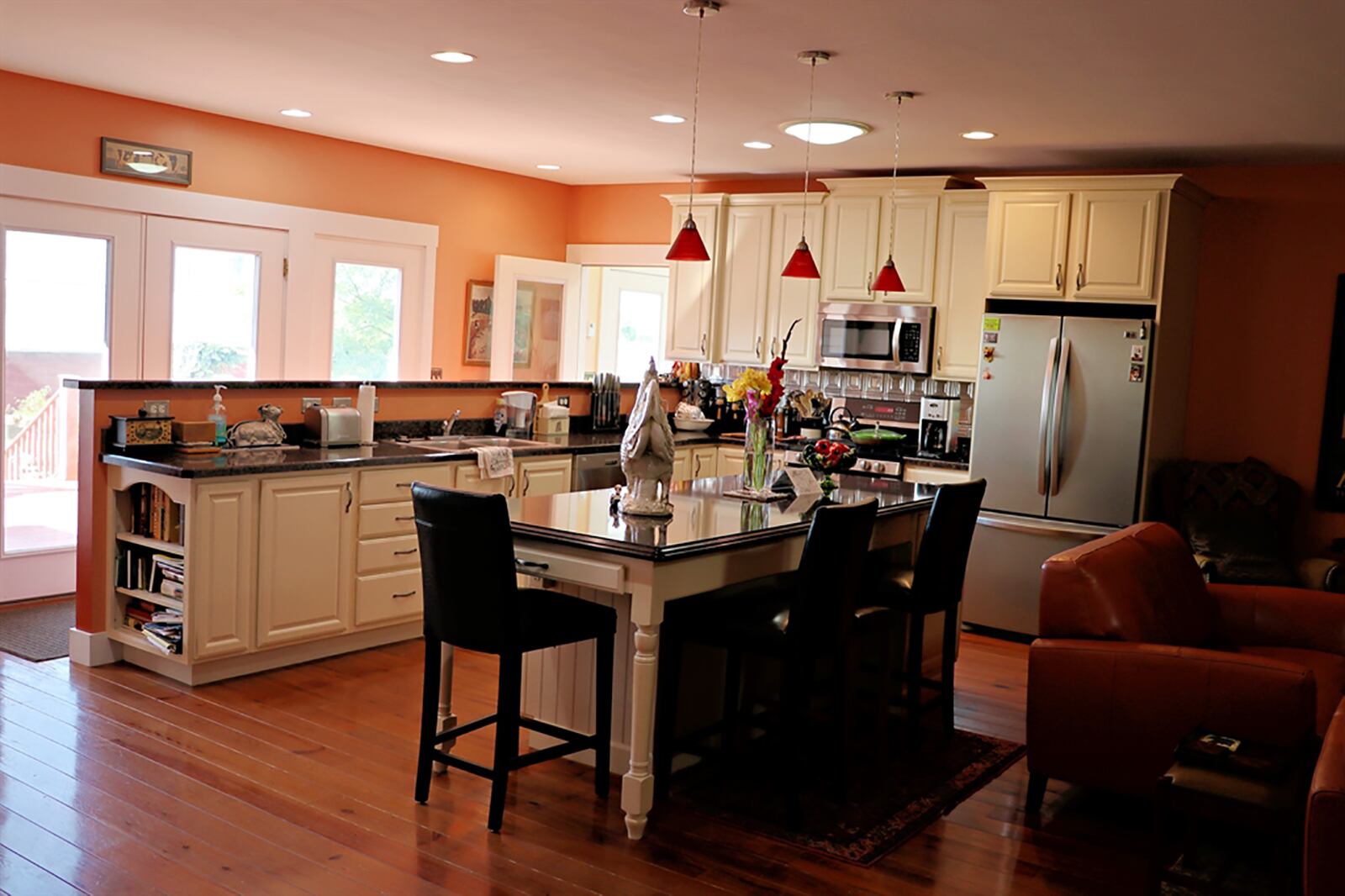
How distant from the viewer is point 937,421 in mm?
6992

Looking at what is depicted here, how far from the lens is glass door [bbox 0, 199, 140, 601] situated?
5.74 m

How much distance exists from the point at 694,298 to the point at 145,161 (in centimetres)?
330

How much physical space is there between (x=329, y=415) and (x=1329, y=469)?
4920 mm

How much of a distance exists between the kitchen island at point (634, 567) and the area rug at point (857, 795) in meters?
0.32

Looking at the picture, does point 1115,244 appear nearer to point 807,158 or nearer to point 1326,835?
point 807,158

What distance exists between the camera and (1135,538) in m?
4.16

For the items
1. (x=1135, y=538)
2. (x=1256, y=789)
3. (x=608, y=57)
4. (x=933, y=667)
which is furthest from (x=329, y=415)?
(x=1256, y=789)

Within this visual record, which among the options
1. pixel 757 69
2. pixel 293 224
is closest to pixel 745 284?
pixel 293 224

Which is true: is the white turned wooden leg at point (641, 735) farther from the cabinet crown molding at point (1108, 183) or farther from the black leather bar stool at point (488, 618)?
the cabinet crown molding at point (1108, 183)

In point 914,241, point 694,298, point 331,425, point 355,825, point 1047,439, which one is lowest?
point 355,825

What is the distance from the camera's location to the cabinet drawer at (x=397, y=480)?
5.15 metres

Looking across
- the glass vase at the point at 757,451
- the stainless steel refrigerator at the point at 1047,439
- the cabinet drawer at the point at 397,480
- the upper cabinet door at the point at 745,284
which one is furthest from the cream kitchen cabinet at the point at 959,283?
the cabinet drawer at the point at 397,480

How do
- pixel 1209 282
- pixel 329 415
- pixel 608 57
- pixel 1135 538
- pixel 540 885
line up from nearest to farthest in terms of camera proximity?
pixel 540 885
pixel 1135 538
pixel 608 57
pixel 329 415
pixel 1209 282

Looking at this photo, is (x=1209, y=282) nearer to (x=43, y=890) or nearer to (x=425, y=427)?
(x=425, y=427)
